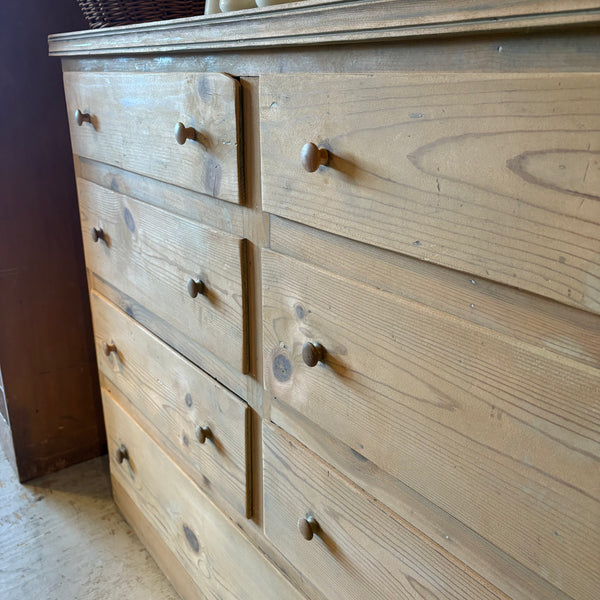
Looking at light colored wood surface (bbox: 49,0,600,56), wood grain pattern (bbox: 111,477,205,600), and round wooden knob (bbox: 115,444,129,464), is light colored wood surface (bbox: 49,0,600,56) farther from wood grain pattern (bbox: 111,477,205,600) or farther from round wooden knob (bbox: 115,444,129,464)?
wood grain pattern (bbox: 111,477,205,600)

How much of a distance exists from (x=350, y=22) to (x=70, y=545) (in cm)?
138

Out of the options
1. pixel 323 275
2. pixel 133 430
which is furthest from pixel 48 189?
pixel 323 275

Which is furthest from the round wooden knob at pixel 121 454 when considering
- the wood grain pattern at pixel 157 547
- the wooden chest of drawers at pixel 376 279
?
the wooden chest of drawers at pixel 376 279

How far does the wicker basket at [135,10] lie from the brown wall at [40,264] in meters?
0.38

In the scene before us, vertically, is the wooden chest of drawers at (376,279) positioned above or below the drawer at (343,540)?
above

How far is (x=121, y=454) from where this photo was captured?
4.38ft

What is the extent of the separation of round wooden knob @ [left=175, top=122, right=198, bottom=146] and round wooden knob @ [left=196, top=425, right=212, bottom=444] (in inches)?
17.6

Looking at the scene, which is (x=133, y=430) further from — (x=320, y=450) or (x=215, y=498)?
(x=320, y=450)

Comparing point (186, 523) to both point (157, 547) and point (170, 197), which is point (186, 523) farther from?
point (170, 197)

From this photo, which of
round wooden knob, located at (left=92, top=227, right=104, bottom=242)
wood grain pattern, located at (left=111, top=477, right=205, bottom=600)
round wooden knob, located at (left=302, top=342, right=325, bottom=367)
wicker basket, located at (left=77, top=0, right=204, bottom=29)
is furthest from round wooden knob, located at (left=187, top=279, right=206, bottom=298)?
wood grain pattern, located at (left=111, top=477, right=205, bottom=600)

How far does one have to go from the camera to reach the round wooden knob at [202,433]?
938 millimetres

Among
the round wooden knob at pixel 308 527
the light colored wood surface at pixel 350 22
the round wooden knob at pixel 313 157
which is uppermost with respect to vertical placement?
the light colored wood surface at pixel 350 22

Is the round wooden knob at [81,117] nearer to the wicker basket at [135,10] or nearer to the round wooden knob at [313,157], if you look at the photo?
the wicker basket at [135,10]

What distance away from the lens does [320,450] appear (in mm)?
728
